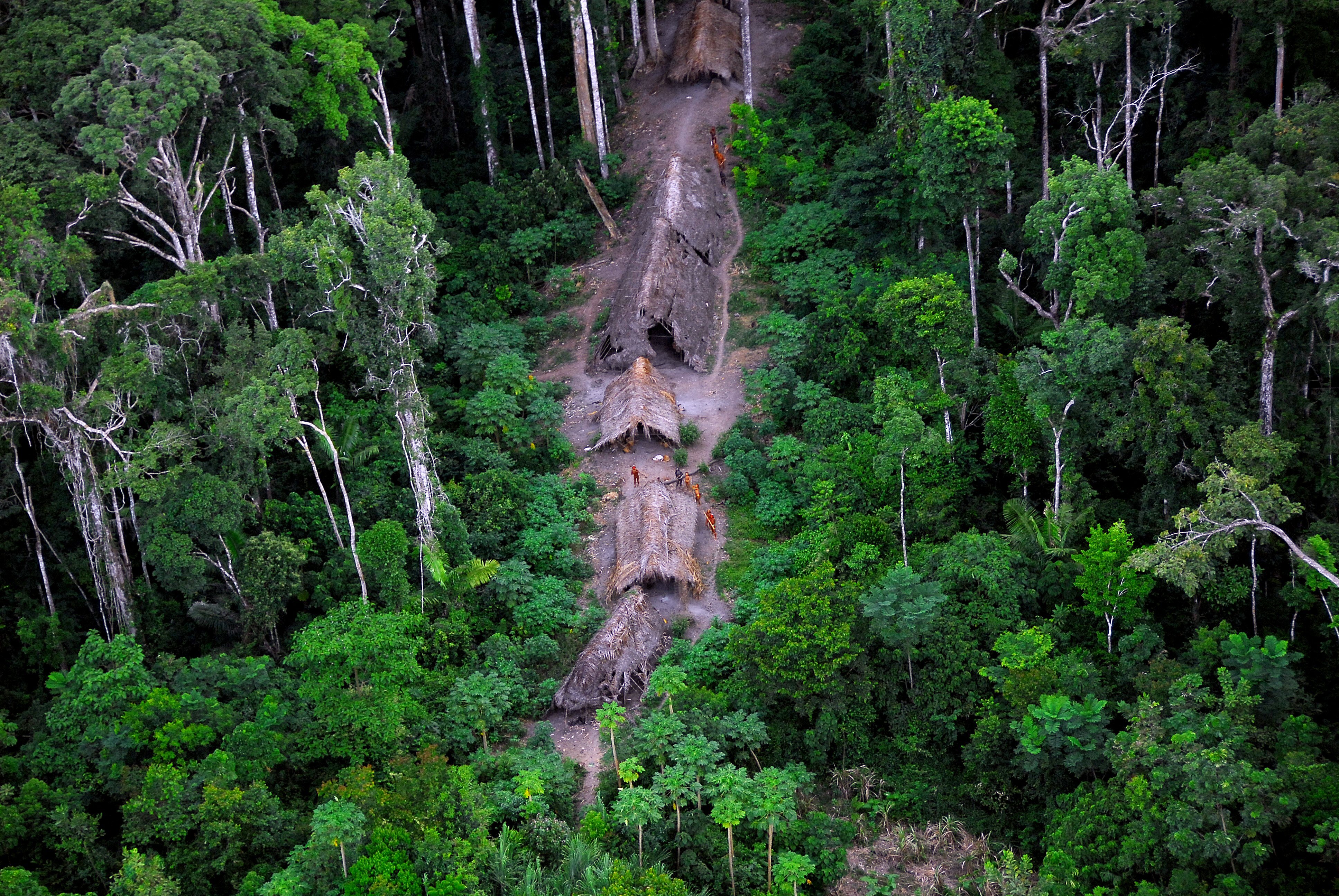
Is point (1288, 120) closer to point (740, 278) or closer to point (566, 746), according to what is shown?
point (740, 278)

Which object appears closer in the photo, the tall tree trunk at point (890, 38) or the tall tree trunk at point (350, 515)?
the tall tree trunk at point (350, 515)

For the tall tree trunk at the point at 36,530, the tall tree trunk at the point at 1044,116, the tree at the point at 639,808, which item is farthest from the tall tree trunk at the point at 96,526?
the tall tree trunk at the point at 1044,116

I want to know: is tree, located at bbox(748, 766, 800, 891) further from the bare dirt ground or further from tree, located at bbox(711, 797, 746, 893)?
the bare dirt ground

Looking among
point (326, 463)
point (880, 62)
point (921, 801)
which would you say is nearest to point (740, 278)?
point (880, 62)

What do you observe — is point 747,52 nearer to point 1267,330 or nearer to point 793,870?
point 1267,330

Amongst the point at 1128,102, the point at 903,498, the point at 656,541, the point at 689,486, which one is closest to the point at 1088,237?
the point at 903,498

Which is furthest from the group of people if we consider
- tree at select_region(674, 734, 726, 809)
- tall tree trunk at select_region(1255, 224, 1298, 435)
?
tall tree trunk at select_region(1255, 224, 1298, 435)

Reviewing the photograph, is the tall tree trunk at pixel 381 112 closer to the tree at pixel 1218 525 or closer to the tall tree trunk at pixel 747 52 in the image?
the tall tree trunk at pixel 747 52
